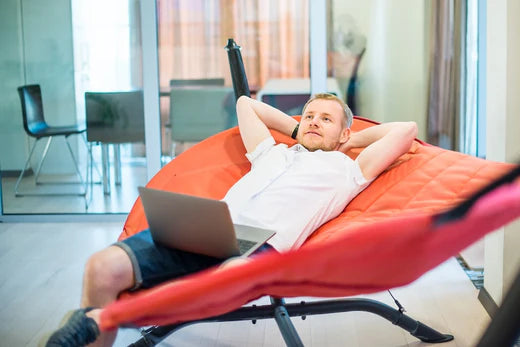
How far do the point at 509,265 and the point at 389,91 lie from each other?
2.18m

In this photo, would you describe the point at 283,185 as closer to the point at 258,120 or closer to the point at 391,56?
the point at 258,120

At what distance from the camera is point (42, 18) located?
4602mm

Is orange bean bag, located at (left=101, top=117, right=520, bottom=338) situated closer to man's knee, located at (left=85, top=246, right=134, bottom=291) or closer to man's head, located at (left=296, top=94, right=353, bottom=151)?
man's knee, located at (left=85, top=246, right=134, bottom=291)

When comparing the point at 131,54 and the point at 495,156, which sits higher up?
the point at 131,54

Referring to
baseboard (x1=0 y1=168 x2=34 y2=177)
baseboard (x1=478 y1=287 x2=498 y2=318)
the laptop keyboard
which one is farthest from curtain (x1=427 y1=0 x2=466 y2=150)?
the laptop keyboard

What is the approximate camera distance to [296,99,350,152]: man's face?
256cm

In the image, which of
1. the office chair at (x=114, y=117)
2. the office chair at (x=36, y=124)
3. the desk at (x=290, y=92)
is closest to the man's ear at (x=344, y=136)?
the desk at (x=290, y=92)

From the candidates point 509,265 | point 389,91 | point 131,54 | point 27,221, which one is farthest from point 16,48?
point 509,265

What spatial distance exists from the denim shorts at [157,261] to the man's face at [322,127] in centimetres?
72

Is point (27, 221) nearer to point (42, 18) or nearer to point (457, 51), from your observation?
point (42, 18)

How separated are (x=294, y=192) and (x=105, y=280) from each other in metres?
0.69

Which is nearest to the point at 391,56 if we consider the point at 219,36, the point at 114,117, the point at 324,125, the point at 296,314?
the point at 219,36

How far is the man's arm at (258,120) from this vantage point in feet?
8.84

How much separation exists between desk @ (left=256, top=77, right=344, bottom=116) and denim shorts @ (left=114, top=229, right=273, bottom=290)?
278cm
